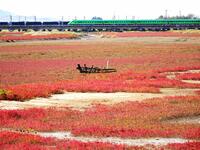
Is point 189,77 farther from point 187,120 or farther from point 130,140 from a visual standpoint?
point 130,140

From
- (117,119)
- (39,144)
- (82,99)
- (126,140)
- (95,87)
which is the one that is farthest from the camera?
(95,87)

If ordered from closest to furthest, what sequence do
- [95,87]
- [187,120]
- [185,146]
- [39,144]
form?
1. [185,146]
2. [39,144]
3. [187,120]
4. [95,87]

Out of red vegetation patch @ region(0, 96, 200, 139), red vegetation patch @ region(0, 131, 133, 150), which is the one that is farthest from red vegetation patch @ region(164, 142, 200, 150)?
red vegetation patch @ region(0, 96, 200, 139)

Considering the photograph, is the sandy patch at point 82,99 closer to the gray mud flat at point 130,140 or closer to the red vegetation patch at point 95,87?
the red vegetation patch at point 95,87

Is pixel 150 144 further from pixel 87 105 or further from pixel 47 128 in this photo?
pixel 87 105

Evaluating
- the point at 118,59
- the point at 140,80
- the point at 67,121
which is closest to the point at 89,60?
the point at 118,59

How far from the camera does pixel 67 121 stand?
21.0 metres

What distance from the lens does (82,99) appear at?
93.3 feet

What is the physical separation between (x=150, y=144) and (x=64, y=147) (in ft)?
9.73

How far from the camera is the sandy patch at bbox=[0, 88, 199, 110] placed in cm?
2602

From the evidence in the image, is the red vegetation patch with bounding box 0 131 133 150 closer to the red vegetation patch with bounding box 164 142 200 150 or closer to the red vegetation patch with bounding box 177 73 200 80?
the red vegetation patch with bounding box 164 142 200 150

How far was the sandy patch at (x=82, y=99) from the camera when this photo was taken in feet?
85.4

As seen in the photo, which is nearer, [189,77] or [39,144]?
[39,144]

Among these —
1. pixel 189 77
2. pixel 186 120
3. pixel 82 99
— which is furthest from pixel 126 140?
pixel 189 77
